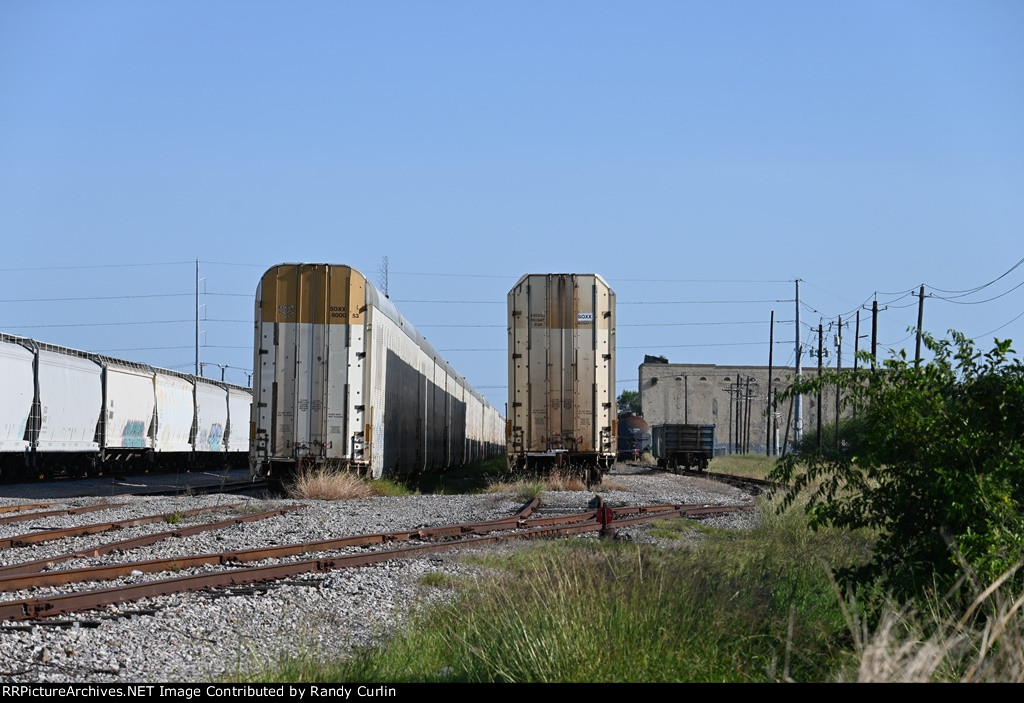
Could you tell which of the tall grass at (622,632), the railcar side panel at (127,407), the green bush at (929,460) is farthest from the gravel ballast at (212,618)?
the railcar side panel at (127,407)

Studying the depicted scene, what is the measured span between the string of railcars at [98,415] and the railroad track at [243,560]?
1168 centimetres

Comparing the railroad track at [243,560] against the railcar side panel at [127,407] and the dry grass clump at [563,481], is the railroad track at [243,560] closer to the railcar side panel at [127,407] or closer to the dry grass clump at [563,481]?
the dry grass clump at [563,481]

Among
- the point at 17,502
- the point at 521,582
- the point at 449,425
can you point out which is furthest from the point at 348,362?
the point at 449,425

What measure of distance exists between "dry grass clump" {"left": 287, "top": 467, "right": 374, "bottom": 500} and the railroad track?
3.36 meters

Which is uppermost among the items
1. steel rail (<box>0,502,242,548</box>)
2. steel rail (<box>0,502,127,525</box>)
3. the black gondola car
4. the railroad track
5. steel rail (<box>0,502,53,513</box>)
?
the railroad track

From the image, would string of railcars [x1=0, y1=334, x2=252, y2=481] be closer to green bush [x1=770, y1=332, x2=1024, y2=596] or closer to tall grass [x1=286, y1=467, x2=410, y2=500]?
tall grass [x1=286, y1=467, x2=410, y2=500]

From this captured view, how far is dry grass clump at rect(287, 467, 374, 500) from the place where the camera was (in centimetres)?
1953

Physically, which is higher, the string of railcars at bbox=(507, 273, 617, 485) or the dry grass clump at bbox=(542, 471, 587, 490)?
the string of railcars at bbox=(507, 273, 617, 485)

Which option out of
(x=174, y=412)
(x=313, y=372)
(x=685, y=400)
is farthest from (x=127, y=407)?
(x=685, y=400)

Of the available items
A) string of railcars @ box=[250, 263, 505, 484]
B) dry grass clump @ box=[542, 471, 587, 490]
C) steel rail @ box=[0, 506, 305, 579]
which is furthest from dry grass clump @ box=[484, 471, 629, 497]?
steel rail @ box=[0, 506, 305, 579]

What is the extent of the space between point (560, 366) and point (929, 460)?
1550 centimetres

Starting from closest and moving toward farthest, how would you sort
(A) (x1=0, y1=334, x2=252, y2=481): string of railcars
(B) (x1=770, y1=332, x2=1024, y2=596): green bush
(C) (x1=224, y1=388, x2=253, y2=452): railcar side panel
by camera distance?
(B) (x1=770, y1=332, x2=1024, y2=596): green bush, (A) (x1=0, y1=334, x2=252, y2=481): string of railcars, (C) (x1=224, y1=388, x2=253, y2=452): railcar side panel

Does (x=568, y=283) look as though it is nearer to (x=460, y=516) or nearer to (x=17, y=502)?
(x=460, y=516)

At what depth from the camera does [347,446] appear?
20172mm
